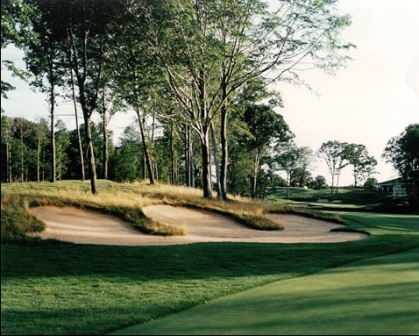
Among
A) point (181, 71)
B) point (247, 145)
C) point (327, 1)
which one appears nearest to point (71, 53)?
point (181, 71)

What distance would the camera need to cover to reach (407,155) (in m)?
59.2

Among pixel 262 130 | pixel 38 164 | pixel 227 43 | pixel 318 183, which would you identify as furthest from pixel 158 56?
pixel 318 183

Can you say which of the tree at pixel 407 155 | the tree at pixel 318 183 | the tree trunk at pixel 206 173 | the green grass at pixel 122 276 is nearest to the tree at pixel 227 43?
the tree trunk at pixel 206 173

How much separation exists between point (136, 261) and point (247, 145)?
4395cm

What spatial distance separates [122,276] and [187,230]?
8.63 meters

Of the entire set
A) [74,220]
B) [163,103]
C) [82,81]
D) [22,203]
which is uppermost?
[163,103]

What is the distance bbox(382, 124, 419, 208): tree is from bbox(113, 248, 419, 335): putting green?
51.1 m

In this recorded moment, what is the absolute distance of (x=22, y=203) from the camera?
109 inches

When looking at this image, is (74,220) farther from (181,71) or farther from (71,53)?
(181,71)

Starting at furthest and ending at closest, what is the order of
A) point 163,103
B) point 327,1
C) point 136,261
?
point 163,103
point 327,1
point 136,261

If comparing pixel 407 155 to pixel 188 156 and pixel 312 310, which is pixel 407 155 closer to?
pixel 188 156

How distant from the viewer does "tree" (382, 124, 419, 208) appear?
57.3 metres

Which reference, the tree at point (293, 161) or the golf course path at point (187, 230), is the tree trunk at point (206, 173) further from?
the tree at point (293, 161)

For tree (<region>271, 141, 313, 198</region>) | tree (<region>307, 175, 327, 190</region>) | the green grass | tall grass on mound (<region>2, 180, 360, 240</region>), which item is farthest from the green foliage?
tree (<region>307, 175, 327, 190</region>)
